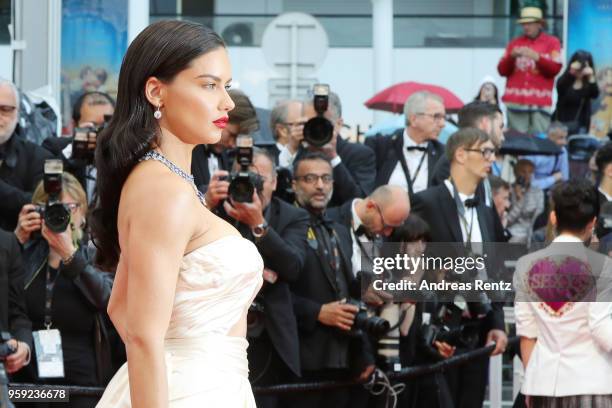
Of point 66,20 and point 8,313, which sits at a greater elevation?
point 66,20

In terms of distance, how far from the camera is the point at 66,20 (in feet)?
36.9

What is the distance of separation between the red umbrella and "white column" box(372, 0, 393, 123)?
1.94m

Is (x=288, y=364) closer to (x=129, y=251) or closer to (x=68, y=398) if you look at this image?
(x=68, y=398)

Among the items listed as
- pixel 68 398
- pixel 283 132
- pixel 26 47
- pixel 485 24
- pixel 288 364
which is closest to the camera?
pixel 68 398

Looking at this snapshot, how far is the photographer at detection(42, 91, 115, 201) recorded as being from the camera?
7.15 metres

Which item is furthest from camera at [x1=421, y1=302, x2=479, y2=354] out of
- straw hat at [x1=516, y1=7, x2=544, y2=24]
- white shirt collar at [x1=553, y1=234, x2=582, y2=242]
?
straw hat at [x1=516, y1=7, x2=544, y2=24]

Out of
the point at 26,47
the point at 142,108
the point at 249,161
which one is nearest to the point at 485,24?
the point at 26,47

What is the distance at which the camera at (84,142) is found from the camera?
23.3 feet

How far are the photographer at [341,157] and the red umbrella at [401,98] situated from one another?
5246 millimetres

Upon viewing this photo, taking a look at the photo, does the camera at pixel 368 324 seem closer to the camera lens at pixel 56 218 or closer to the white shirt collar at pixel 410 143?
the camera lens at pixel 56 218

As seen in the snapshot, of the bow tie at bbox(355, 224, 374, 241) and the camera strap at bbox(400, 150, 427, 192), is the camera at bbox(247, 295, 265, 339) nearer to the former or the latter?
the bow tie at bbox(355, 224, 374, 241)

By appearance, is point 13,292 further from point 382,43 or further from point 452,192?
point 382,43

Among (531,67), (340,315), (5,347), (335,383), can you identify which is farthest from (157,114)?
(531,67)

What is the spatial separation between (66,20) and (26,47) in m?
2.15
